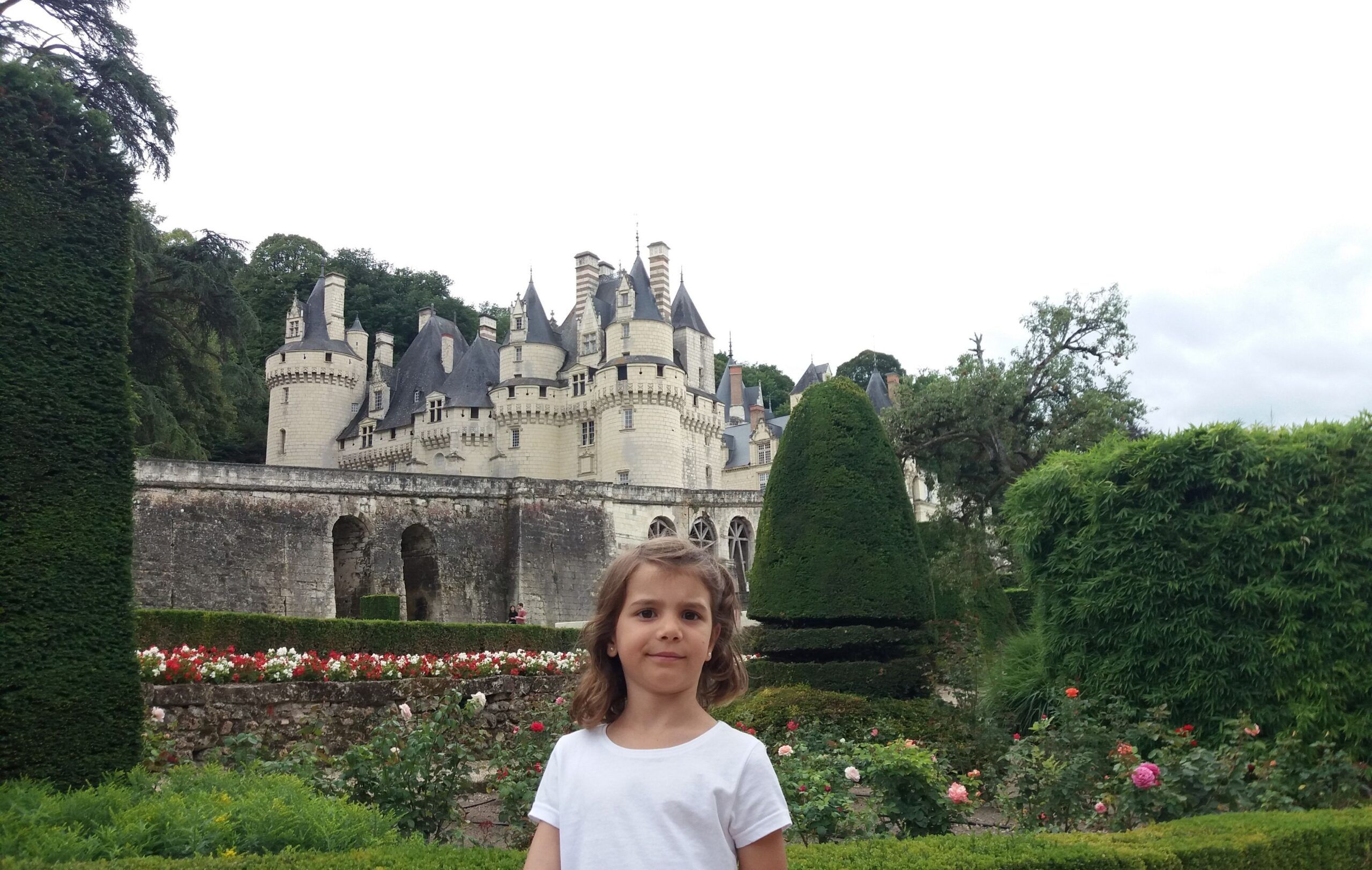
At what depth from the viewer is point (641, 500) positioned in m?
32.9

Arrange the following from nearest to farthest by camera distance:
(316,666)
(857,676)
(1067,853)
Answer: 1. (1067,853)
2. (857,676)
3. (316,666)

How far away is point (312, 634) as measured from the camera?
1669 centimetres

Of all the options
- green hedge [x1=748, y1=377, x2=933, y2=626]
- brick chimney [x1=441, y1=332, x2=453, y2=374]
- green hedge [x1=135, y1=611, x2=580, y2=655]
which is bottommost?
green hedge [x1=135, y1=611, x2=580, y2=655]

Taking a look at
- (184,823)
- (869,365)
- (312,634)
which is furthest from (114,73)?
(869,365)

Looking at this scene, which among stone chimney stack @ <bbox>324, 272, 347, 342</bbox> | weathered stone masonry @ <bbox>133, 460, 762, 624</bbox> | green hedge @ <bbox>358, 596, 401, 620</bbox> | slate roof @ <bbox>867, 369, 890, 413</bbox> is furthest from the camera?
slate roof @ <bbox>867, 369, 890, 413</bbox>

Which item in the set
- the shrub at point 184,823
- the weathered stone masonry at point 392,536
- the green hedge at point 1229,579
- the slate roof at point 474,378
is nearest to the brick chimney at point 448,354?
the slate roof at point 474,378

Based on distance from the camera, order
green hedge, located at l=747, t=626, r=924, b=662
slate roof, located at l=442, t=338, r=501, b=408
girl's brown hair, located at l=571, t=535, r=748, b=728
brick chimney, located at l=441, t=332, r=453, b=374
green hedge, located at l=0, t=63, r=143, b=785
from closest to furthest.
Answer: girl's brown hair, located at l=571, t=535, r=748, b=728
green hedge, located at l=0, t=63, r=143, b=785
green hedge, located at l=747, t=626, r=924, b=662
slate roof, located at l=442, t=338, r=501, b=408
brick chimney, located at l=441, t=332, r=453, b=374

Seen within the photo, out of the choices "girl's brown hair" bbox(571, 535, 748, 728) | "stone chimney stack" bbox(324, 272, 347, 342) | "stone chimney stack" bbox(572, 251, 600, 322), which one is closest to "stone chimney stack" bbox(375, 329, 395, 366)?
"stone chimney stack" bbox(324, 272, 347, 342)

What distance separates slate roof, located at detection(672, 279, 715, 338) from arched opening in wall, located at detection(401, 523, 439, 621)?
706 inches

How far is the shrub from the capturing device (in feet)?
15.0

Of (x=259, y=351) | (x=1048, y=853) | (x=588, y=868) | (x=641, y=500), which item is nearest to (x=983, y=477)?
(x=641, y=500)

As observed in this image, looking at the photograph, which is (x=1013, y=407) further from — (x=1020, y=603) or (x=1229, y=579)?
(x=1229, y=579)

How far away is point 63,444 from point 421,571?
22.9 metres

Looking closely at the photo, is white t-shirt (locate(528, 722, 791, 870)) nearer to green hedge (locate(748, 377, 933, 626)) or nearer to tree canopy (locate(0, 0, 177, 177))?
green hedge (locate(748, 377, 933, 626))
